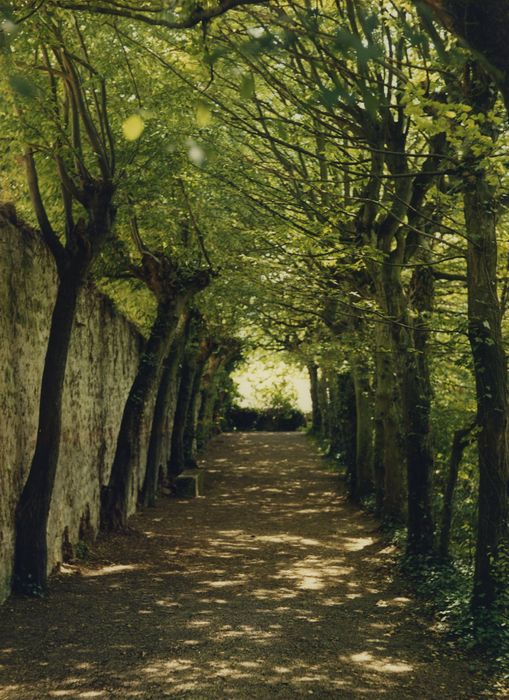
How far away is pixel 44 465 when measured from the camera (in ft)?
31.3

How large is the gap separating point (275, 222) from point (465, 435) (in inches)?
172

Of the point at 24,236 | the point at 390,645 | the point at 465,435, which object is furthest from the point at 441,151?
the point at 390,645

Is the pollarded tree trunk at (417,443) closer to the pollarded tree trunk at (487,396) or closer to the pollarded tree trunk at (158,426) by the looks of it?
the pollarded tree trunk at (487,396)

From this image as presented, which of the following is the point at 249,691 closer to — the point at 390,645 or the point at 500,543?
the point at 390,645

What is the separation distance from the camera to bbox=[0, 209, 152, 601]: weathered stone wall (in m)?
9.04

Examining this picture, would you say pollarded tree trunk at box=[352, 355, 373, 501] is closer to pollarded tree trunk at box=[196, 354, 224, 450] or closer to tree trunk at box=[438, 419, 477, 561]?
tree trunk at box=[438, 419, 477, 561]

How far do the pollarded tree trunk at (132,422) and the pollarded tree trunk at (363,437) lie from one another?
15.9 feet

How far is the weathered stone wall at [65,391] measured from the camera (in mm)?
9039

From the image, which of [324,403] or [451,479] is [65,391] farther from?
[324,403]

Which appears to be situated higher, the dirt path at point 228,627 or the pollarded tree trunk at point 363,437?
the pollarded tree trunk at point 363,437

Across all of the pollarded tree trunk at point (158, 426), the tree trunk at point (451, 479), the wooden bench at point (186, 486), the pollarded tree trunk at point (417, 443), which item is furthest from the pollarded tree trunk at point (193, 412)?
the tree trunk at point (451, 479)

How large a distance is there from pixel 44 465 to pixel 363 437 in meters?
11.2

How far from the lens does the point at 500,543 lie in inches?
332

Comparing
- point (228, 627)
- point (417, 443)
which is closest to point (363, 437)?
point (417, 443)
